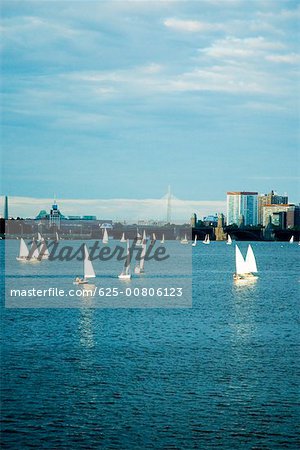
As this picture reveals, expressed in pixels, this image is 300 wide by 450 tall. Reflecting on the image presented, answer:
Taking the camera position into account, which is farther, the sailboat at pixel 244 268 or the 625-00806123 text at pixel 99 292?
the sailboat at pixel 244 268

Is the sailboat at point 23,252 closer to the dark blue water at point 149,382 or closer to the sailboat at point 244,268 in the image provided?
the sailboat at point 244,268

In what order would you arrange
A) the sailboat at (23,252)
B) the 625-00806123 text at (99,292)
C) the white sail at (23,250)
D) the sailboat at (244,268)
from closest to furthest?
1. the 625-00806123 text at (99,292)
2. the sailboat at (244,268)
3. the white sail at (23,250)
4. the sailboat at (23,252)

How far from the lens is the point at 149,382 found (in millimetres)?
29594

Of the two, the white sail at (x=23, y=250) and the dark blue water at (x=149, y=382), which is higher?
the white sail at (x=23, y=250)

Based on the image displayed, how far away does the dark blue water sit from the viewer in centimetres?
2333

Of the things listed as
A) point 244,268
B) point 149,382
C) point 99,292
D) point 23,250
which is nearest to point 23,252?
point 23,250

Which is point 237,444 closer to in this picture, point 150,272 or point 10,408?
point 10,408

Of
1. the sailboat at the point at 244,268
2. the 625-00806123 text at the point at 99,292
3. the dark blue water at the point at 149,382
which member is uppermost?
the sailboat at the point at 244,268

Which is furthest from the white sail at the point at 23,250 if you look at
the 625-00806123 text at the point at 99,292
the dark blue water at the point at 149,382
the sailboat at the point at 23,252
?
the dark blue water at the point at 149,382

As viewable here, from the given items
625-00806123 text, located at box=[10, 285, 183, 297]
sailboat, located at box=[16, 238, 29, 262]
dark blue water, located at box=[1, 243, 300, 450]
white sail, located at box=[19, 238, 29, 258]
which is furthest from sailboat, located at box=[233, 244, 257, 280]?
sailboat, located at box=[16, 238, 29, 262]

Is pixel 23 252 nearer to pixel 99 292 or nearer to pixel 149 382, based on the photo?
pixel 99 292

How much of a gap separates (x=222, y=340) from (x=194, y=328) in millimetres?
4674

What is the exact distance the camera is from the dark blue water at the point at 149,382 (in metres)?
23.3

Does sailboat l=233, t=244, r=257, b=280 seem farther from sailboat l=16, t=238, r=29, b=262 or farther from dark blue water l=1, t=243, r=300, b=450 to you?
sailboat l=16, t=238, r=29, b=262
